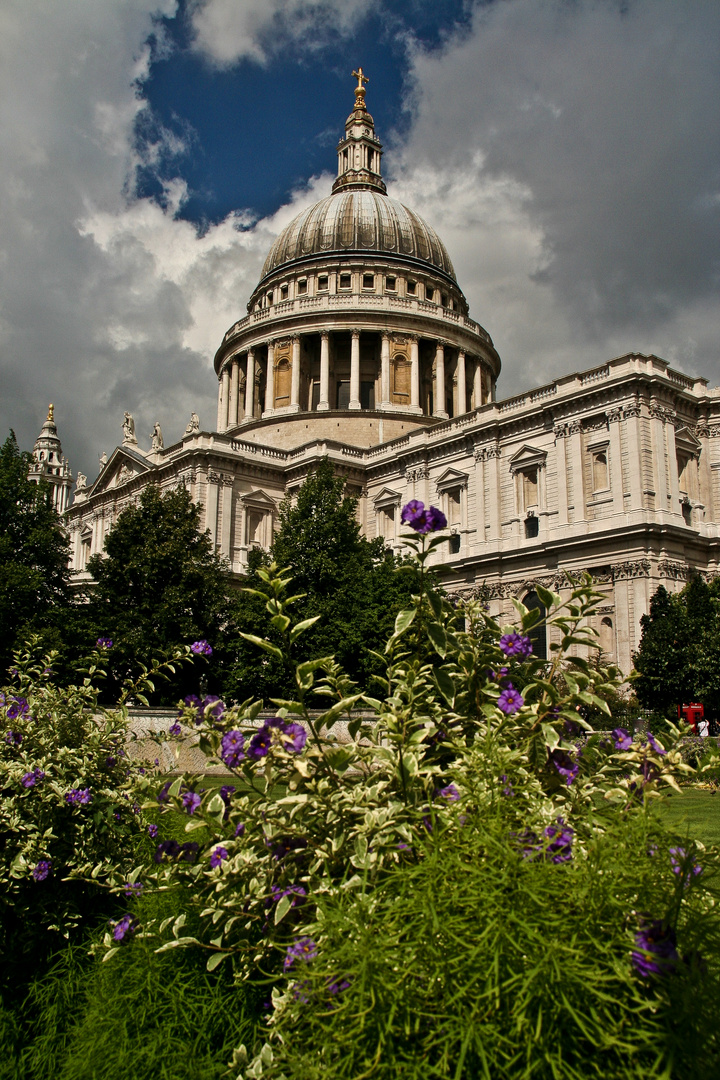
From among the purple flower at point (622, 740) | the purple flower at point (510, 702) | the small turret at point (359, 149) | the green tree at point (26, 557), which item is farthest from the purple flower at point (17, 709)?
the small turret at point (359, 149)

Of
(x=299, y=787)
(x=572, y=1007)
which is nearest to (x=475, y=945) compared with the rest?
(x=572, y=1007)

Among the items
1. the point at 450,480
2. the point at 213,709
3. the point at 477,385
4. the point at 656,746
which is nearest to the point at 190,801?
the point at 213,709

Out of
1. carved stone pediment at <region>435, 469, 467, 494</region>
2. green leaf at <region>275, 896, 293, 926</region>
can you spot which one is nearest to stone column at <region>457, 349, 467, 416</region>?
carved stone pediment at <region>435, 469, 467, 494</region>

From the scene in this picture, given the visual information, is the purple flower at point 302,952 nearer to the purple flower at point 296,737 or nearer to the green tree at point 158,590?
the purple flower at point 296,737

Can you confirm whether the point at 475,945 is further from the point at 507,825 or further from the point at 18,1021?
the point at 18,1021

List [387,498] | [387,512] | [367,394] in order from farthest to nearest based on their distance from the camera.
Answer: [367,394], [387,512], [387,498]

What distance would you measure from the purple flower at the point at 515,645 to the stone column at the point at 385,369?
58000mm

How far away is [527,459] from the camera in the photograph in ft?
144

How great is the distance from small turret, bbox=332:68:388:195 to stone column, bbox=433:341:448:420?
24.8 m

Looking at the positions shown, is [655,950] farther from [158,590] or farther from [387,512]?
[387,512]

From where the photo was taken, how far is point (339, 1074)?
11.1 feet

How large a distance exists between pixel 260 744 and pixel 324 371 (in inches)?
2382

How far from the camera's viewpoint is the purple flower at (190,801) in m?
4.93

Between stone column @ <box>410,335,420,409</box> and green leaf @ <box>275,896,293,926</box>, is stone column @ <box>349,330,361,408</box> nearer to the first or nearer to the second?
stone column @ <box>410,335,420,409</box>
